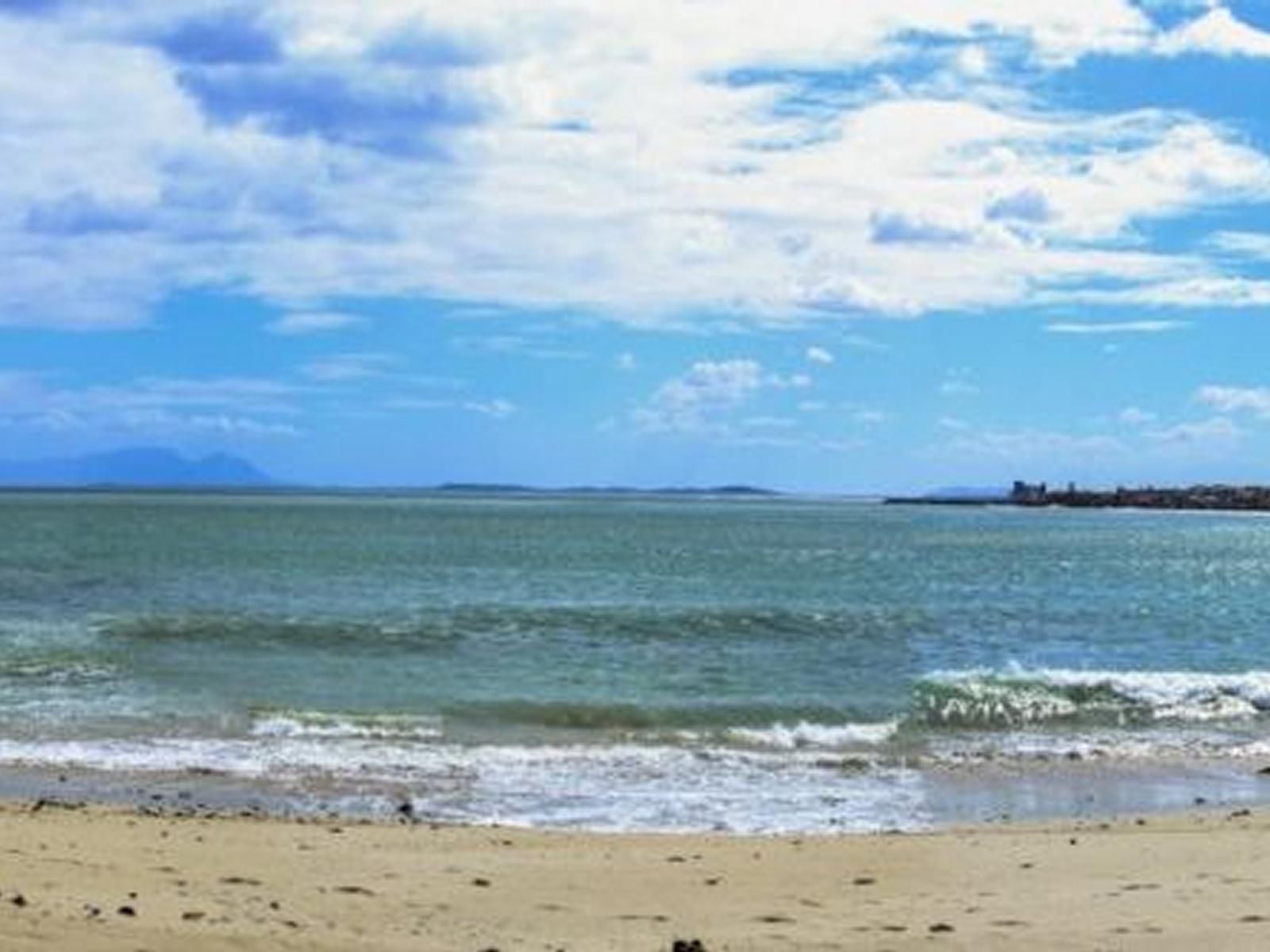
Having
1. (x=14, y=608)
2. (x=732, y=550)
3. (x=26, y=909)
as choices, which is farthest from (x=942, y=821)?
(x=732, y=550)

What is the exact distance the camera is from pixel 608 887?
39.3 feet

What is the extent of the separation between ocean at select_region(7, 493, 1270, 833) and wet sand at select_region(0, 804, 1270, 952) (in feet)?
6.55

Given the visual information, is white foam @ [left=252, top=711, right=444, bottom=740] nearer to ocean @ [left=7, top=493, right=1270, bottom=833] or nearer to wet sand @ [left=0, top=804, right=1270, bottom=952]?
ocean @ [left=7, top=493, right=1270, bottom=833]

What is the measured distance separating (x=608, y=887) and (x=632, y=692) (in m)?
15.4

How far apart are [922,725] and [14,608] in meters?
24.6

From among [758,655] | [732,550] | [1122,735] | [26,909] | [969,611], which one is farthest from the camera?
[732,550]

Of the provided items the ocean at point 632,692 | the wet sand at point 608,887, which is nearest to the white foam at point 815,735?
the ocean at point 632,692

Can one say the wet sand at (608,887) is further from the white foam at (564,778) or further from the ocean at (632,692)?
the ocean at (632,692)

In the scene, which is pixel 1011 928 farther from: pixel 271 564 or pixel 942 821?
pixel 271 564

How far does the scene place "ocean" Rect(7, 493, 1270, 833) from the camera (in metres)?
17.8

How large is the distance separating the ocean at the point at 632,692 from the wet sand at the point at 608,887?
1997 millimetres

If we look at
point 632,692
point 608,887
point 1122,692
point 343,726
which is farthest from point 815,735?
point 608,887

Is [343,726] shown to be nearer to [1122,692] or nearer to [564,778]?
[564,778]

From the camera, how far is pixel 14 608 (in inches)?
1578
